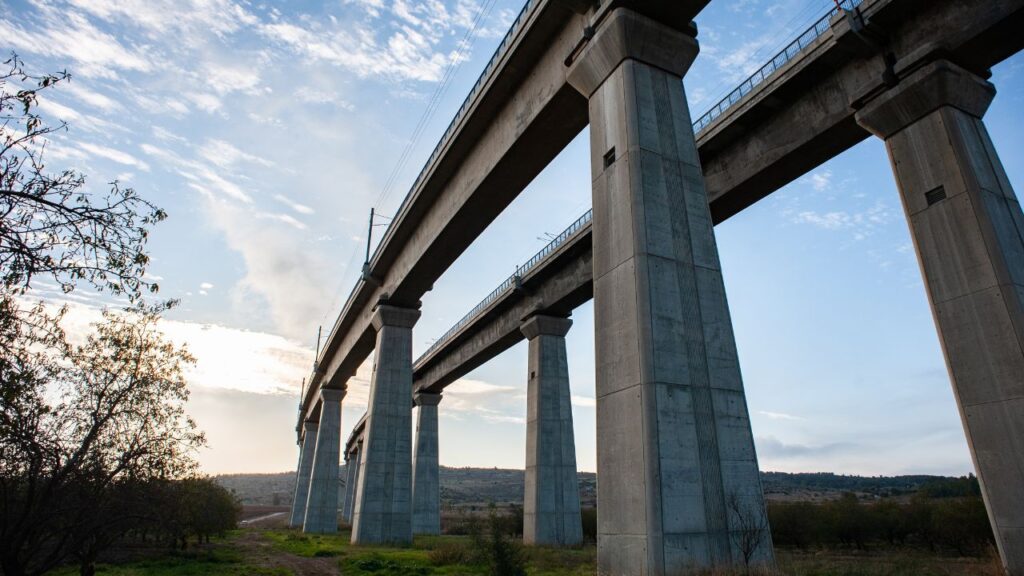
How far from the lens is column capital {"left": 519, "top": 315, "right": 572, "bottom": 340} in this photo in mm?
31656

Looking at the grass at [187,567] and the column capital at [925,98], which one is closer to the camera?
the column capital at [925,98]

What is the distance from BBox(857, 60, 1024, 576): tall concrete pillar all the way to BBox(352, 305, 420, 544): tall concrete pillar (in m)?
23.0

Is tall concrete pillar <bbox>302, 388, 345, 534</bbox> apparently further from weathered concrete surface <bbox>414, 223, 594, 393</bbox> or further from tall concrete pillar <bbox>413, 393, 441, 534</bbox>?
weathered concrete surface <bbox>414, 223, 594, 393</bbox>

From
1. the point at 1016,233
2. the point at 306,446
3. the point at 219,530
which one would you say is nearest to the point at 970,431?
the point at 1016,233

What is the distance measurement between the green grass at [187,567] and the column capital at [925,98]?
23067 millimetres

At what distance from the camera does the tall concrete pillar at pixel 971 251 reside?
480 inches

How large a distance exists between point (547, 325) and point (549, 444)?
6.70 meters

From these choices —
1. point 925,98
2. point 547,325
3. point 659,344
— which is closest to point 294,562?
point 547,325

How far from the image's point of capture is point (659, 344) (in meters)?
10.1

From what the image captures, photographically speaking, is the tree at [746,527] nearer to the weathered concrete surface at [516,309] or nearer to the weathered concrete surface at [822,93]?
the weathered concrete surface at [822,93]

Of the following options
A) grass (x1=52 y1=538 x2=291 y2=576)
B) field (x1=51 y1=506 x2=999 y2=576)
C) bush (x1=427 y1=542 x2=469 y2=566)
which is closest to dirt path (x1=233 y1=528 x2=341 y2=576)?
field (x1=51 y1=506 x2=999 y2=576)

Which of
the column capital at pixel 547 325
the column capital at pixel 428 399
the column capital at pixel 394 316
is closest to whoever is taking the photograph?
the column capital at pixel 394 316

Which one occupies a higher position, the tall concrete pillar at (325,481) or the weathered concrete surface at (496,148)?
the weathered concrete surface at (496,148)

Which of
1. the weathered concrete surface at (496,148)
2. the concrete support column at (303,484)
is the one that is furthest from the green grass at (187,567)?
the concrete support column at (303,484)
